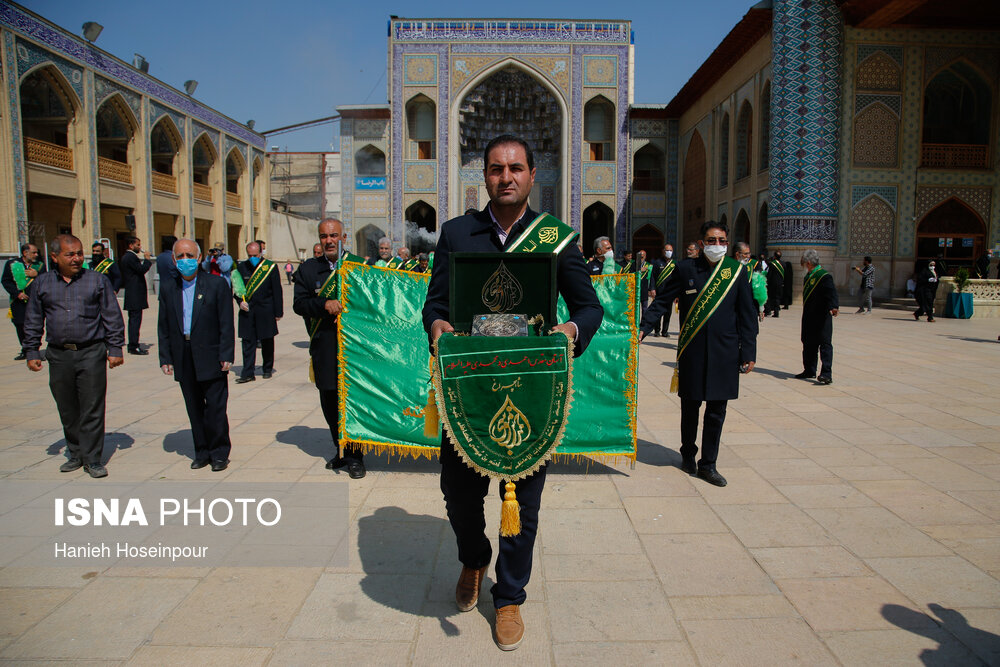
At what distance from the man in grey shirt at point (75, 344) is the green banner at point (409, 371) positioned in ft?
5.13

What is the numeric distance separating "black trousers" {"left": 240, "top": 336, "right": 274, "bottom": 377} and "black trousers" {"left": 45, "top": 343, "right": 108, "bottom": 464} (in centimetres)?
321

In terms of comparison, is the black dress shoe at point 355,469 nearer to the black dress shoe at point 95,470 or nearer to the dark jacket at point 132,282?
the black dress shoe at point 95,470

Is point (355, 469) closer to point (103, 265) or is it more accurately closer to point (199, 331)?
point (199, 331)

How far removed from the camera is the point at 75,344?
4.23 m

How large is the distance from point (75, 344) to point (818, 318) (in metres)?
7.35

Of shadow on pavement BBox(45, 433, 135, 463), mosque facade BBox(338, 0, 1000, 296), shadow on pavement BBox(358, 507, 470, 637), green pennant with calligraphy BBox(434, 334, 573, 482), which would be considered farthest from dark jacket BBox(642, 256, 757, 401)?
mosque facade BBox(338, 0, 1000, 296)

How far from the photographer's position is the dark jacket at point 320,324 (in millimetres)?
4359

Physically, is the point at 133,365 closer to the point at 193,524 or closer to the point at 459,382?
the point at 193,524

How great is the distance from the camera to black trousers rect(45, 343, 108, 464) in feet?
13.8

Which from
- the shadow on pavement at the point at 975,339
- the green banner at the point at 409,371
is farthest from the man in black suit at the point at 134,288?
the shadow on pavement at the point at 975,339

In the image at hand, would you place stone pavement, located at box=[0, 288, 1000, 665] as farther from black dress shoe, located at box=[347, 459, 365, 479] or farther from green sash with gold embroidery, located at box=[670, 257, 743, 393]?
green sash with gold embroidery, located at box=[670, 257, 743, 393]

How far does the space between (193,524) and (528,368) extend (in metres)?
2.30

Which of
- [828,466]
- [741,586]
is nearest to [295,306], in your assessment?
[741,586]

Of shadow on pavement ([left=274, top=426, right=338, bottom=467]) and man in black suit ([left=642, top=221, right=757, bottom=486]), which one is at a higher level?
man in black suit ([left=642, top=221, right=757, bottom=486])
